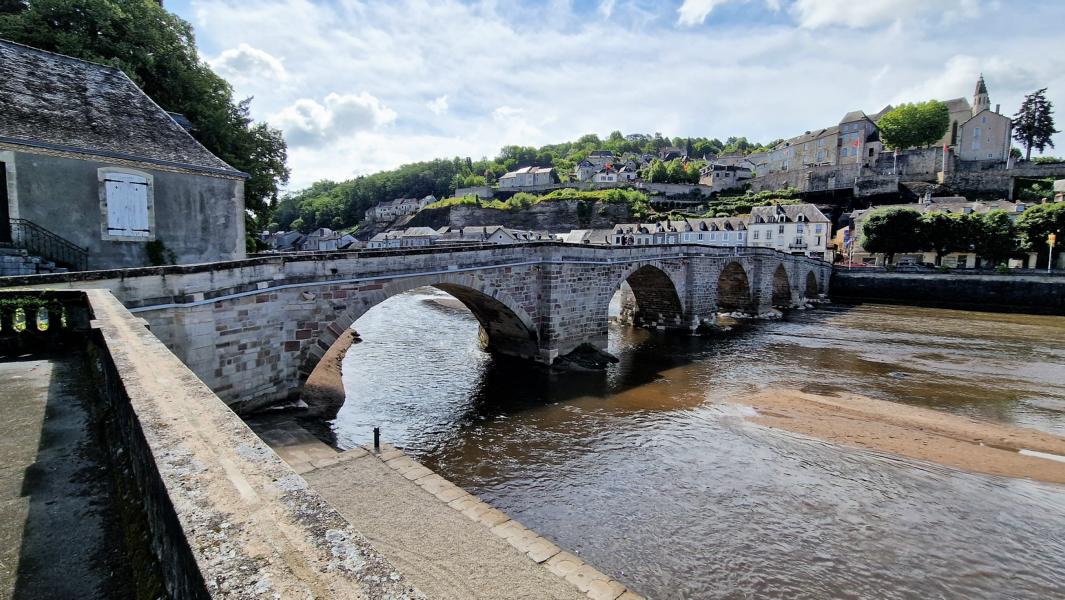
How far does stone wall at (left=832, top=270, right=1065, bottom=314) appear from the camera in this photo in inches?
1471

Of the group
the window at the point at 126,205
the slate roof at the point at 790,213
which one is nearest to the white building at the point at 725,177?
the slate roof at the point at 790,213

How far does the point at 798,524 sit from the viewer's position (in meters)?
9.16

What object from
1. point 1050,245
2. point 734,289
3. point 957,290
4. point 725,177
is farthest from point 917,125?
point 734,289

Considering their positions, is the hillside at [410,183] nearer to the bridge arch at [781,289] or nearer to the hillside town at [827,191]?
the hillside town at [827,191]

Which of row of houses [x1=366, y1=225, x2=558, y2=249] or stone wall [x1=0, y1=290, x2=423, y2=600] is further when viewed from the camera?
row of houses [x1=366, y1=225, x2=558, y2=249]

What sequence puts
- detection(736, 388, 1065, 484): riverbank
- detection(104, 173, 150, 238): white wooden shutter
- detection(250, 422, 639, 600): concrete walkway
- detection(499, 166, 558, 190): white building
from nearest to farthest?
detection(250, 422, 639, 600): concrete walkway
detection(736, 388, 1065, 484): riverbank
detection(104, 173, 150, 238): white wooden shutter
detection(499, 166, 558, 190): white building

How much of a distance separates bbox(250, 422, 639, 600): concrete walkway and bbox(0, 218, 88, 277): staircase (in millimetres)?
7175

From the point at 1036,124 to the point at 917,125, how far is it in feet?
43.0

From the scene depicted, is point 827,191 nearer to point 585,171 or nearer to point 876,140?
point 876,140

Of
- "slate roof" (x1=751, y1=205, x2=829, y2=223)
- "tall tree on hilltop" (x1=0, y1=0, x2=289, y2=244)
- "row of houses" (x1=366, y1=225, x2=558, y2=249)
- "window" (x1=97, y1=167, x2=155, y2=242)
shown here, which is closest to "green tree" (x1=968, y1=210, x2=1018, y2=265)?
"slate roof" (x1=751, y1=205, x2=829, y2=223)

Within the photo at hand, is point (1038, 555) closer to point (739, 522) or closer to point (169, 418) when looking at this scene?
point (739, 522)

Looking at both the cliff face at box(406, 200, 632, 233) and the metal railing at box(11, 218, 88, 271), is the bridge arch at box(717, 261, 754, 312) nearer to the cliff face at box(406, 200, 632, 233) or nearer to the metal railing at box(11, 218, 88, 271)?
the metal railing at box(11, 218, 88, 271)

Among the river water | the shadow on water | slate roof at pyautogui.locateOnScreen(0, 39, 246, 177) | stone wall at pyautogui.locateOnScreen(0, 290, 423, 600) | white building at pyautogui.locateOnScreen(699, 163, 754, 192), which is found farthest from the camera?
white building at pyautogui.locateOnScreen(699, 163, 754, 192)

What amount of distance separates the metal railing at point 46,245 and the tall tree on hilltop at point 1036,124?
94482 millimetres
